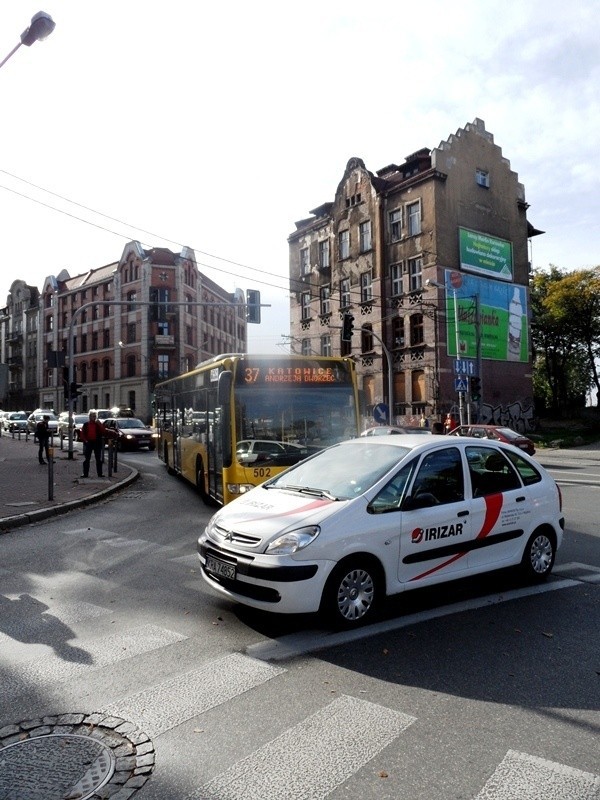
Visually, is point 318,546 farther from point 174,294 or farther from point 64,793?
point 174,294

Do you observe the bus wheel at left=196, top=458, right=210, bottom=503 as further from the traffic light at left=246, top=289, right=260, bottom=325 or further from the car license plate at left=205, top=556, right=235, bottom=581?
the traffic light at left=246, top=289, right=260, bottom=325

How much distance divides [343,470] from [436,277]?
114 ft

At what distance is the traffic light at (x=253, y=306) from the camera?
24.8 m

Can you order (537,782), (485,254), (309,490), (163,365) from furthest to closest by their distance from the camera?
(163,365)
(485,254)
(309,490)
(537,782)

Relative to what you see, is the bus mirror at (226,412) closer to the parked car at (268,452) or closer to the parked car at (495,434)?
the parked car at (268,452)

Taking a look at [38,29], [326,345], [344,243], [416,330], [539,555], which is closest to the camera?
[539,555]

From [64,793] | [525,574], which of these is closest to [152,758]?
[64,793]

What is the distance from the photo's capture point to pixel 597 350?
52062 millimetres

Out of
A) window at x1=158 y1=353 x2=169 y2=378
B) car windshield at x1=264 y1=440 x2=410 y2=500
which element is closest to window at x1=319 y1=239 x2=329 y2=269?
window at x1=158 y1=353 x2=169 y2=378

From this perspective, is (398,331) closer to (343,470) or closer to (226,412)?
(226,412)

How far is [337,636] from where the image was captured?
5168mm

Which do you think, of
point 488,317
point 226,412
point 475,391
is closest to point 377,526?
point 226,412

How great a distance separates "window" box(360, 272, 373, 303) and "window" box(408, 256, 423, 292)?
3.46 meters

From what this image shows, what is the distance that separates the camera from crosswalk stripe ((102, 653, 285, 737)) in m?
3.81
